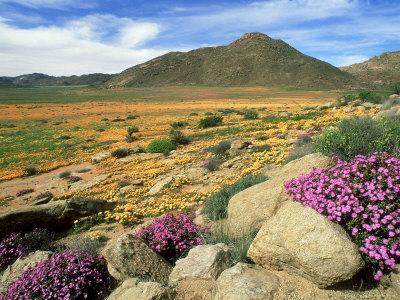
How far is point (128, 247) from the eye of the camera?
6055 millimetres

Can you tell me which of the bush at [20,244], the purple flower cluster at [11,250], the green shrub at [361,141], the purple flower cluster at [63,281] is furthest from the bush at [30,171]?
the green shrub at [361,141]

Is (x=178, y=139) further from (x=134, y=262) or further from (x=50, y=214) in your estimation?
(x=134, y=262)

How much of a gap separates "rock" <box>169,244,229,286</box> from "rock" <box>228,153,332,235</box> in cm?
95

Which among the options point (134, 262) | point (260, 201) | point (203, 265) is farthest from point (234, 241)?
point (134, 262)

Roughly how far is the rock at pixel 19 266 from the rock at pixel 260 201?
3.37 m

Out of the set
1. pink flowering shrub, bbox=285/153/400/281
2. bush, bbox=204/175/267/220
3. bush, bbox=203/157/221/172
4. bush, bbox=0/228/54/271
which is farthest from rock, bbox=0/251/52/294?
bush, bbox=203/157/221/172

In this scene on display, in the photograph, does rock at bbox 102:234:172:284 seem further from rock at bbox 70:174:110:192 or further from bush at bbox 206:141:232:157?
bush at bbox 206:141:232:157

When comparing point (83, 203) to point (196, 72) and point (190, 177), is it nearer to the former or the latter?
point (190, 177)

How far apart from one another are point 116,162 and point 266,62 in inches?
5549

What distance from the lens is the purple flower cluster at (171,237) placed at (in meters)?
6.68

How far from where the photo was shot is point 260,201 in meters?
6.56

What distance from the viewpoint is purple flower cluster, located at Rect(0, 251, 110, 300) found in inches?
234

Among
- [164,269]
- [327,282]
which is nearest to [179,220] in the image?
[164,269]

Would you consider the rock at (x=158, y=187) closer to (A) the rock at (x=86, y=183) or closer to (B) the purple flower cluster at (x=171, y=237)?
(A) the rock at (x=86, y=183)
